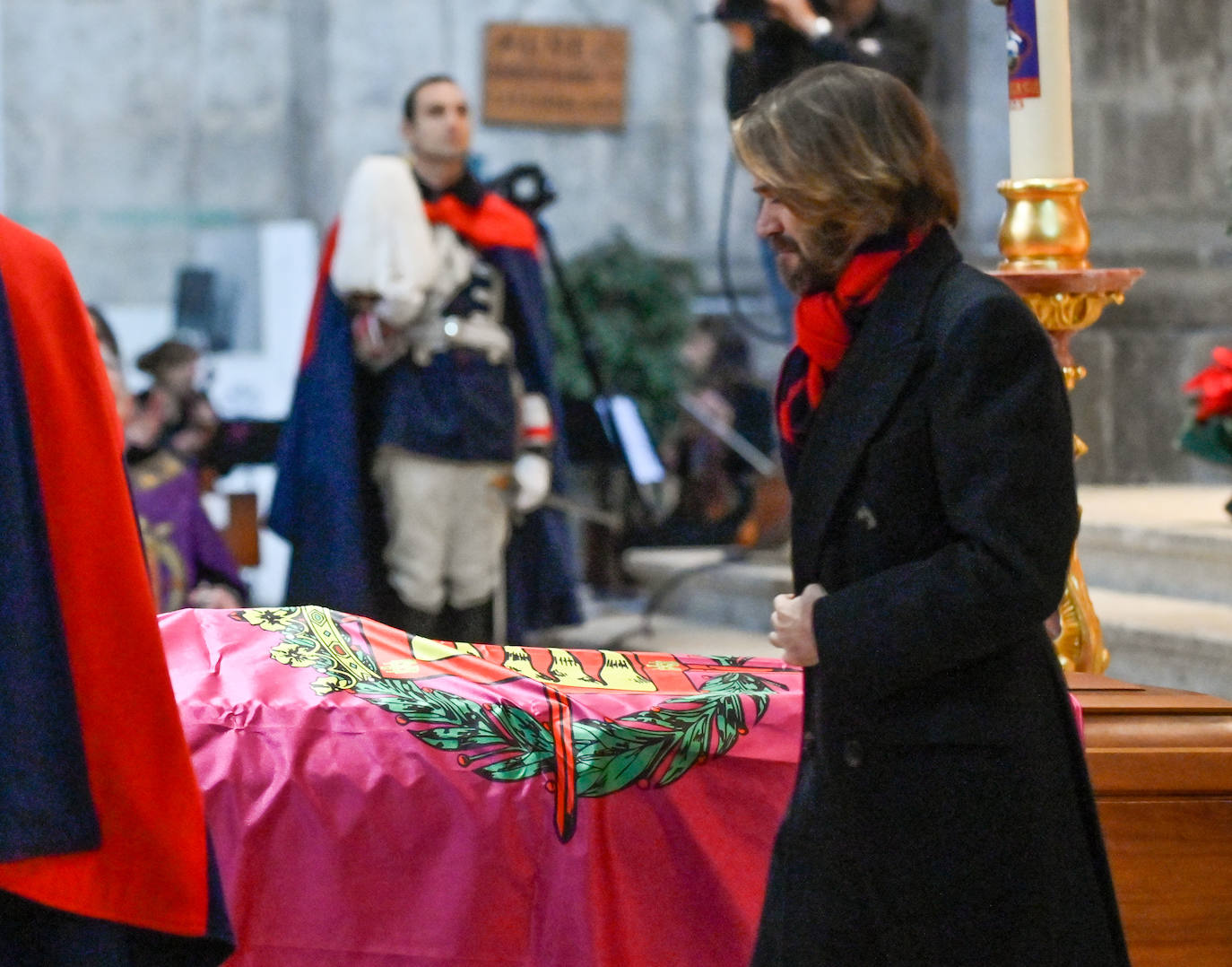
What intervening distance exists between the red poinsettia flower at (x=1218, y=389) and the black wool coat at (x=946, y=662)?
9.75ft

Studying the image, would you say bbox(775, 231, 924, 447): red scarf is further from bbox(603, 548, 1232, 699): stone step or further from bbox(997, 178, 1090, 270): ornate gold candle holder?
bbox(603, 548, 1232, 699): stone step

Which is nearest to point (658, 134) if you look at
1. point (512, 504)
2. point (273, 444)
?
point (273, 444)

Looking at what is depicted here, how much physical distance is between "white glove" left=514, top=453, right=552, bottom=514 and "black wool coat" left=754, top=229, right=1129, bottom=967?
3.63 meters

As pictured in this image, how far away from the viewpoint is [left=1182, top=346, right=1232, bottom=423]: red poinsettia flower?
4449 mm

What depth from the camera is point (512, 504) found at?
5.35m

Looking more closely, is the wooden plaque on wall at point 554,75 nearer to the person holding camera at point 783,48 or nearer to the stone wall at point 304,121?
the stone wall at point 304,121

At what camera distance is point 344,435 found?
5125 millimetres

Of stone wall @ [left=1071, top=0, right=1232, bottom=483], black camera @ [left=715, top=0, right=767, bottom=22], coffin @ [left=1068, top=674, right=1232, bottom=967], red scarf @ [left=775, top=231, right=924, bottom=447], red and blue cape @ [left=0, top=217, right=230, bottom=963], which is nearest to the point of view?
red and blue cape @ [left=0, top=217, right=230, bottom=963]

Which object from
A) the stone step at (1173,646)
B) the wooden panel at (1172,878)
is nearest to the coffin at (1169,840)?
the wooden panel at (1172,878)

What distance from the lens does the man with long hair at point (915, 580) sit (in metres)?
1.60

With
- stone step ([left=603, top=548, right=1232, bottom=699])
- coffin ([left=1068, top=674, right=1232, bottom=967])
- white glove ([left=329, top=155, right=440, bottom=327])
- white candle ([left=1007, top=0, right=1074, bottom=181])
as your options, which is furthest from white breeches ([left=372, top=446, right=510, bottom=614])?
coffin ([left=1068, top=674, right=1232, bottom=967])

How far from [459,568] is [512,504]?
0.26m

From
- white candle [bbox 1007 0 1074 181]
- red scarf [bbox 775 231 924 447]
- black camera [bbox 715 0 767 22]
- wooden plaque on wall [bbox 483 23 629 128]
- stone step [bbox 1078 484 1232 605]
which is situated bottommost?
stone step [bbox 1078 484 1232 605]

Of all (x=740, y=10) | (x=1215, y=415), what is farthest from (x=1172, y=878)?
(x=740, y=10)
